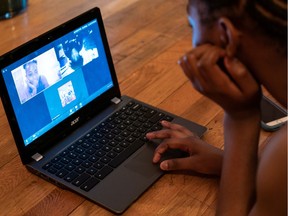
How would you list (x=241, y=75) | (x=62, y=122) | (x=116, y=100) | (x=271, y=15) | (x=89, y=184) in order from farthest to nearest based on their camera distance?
(x=116, y=100)
(x=62, y=122)
(x=89, y=184)
(x=241, y=75)
(x=271, y=15)

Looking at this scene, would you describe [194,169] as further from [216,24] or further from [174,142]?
[216,24]

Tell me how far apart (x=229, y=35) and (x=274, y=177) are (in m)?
0.21

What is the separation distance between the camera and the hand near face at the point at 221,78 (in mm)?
783

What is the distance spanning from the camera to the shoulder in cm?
70

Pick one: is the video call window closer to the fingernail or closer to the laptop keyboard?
the laptop keyboard

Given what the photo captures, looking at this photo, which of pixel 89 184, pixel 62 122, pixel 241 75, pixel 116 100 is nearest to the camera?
pixel 241 75

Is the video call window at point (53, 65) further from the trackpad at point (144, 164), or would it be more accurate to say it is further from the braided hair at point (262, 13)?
the braided hair at point (262, 13)

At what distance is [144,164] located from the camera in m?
1.00

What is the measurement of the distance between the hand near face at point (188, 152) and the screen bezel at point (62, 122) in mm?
158

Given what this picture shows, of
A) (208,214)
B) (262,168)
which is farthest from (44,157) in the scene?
(262,168)

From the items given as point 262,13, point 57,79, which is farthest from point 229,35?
point 57,79

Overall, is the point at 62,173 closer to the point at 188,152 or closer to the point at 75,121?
the point at 75,121

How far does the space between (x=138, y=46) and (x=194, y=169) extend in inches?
22.9

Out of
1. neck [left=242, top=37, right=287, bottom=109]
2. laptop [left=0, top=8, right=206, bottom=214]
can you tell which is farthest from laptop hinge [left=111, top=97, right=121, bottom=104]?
neck [left=242, top=37, right=287, bottom=109]
